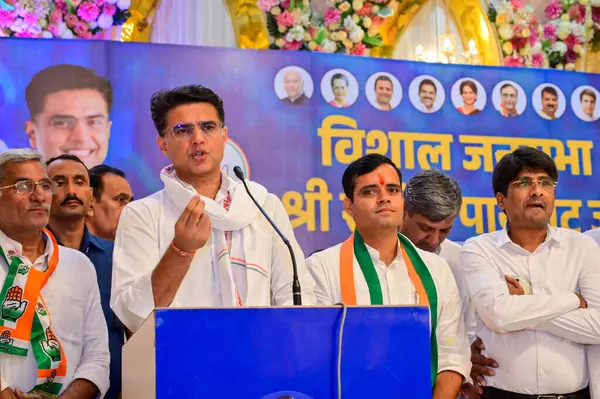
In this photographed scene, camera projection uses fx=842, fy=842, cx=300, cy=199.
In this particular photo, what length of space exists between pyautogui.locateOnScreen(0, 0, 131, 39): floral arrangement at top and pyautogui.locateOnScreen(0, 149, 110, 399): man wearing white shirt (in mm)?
2440

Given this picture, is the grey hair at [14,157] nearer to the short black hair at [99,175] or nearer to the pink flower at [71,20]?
the short black hair at [99,175]

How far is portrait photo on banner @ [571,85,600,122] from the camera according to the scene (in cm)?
570

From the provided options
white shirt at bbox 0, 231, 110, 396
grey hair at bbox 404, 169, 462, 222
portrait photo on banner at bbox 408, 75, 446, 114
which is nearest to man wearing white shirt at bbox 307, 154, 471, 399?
grey hair at bbox 404, 169, 462, 222

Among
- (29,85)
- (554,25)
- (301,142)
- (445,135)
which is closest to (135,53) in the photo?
(29,85)

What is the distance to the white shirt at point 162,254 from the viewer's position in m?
2.79

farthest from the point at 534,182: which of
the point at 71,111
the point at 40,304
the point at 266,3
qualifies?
the point at 266,3

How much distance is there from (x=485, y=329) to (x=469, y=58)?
351cm

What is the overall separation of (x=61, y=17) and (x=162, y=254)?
126 inches

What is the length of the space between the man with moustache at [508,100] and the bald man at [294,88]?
135 cm

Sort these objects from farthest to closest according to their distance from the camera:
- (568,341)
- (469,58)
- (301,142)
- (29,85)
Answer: (469,58)
(301,142)
(29,85)
(568,341)

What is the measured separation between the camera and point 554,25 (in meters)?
6.55

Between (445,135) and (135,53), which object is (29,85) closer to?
(135,53)

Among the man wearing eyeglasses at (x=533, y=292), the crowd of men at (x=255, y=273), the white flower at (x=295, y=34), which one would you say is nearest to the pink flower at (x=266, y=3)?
the white flower at (x=295, y=34)

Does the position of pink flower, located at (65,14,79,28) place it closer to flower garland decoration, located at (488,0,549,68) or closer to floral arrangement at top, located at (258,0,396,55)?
floral arrangement at top, located at (258,0,396,55)
